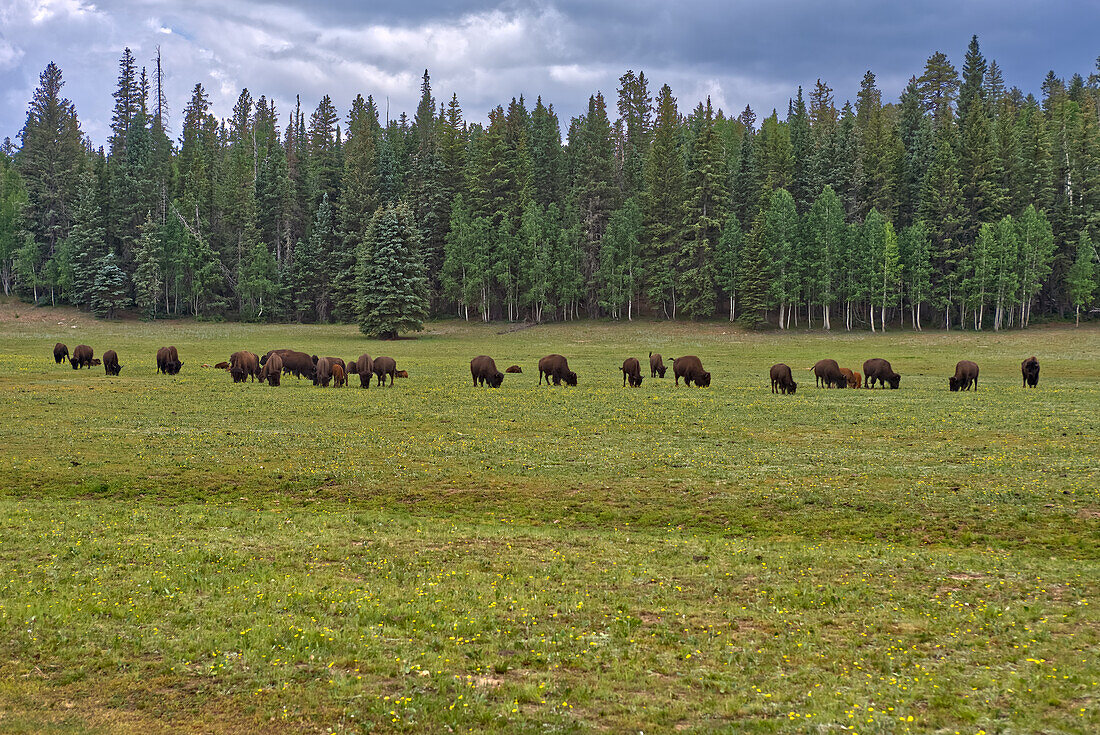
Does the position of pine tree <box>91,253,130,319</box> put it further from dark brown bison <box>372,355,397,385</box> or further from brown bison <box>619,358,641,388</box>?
brown bison <box>619,358,641,388</box>

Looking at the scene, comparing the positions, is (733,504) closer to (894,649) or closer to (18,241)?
(894,649)

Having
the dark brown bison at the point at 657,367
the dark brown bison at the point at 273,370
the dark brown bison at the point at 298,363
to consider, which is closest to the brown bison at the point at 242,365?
the dark brown bison at the point at 273,370

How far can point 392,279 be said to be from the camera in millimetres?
78812

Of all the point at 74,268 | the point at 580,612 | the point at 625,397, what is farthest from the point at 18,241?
the point at 580,612

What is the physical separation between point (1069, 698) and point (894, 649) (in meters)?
1.68

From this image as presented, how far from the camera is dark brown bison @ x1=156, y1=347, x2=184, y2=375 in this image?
43.4 meters

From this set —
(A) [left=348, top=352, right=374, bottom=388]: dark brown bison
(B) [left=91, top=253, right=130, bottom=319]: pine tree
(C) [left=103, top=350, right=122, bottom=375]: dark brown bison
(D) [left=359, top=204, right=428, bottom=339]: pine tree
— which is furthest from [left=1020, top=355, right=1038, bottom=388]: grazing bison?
(B) [left=91, top=253, right=130, bottom=319]: pine tree

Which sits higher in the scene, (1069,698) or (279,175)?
(279,175)

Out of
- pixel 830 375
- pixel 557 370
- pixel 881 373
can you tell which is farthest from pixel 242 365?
pixel 881 373

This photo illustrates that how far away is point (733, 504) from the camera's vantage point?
621 inches

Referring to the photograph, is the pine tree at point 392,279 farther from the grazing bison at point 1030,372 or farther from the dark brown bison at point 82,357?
the grazing bison at point 1030,372

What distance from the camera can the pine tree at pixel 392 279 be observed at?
7775 cm

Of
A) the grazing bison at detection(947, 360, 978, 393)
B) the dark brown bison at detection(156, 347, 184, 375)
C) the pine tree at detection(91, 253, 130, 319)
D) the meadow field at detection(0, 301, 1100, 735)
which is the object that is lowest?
the meadow field at detection(0, 301, 1100, 735)

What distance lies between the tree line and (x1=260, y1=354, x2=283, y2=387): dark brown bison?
36266mm
